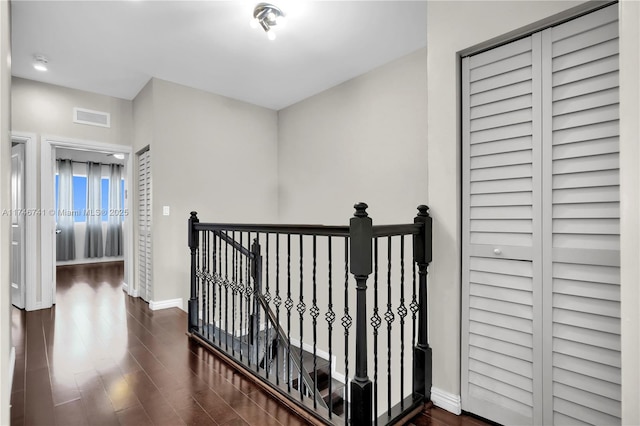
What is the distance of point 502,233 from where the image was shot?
5.47 ft

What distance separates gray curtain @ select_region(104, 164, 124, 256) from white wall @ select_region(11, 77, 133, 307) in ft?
13.1

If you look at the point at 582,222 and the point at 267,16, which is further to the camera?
the point at 267,16

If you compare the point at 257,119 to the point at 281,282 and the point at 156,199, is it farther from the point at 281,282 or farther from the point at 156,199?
the point at 281,282

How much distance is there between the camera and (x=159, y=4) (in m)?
2.39

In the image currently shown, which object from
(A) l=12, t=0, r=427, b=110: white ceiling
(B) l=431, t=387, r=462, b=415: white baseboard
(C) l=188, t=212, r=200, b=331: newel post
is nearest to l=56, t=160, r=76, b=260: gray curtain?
(A) l=12, t=0, r=427, b=110: white ceiling

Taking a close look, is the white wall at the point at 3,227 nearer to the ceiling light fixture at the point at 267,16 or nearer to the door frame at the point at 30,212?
the ceiling light fixture at the point at 267,16

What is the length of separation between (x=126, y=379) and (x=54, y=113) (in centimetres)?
322

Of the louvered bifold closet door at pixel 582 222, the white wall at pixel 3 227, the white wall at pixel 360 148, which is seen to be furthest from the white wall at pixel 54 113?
the louvered bifold closet door at pixel 582 222

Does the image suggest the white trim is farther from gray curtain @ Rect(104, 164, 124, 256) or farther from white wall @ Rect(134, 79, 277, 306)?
white wall @ Rect(134, 79, 277, 306)

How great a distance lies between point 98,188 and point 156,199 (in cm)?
481

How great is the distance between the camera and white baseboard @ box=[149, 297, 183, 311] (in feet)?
12.0

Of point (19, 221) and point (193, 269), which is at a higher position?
point (19, 221)

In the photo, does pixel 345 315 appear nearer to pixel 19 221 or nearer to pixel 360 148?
pixel 360 148

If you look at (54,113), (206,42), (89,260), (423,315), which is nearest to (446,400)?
(423,315)
